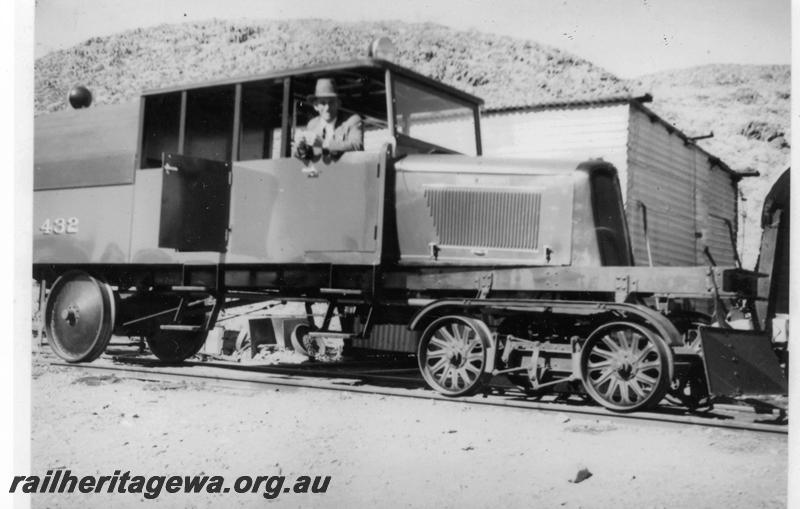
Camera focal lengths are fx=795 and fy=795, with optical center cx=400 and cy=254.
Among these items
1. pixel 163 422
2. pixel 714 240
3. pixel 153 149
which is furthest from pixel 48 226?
pixel 714 240

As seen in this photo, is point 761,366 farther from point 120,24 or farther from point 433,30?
point 120,24

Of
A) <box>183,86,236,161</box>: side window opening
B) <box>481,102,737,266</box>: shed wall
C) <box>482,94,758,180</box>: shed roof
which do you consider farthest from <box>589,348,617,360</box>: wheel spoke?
<box>482,94,758,180</box>: shed roof

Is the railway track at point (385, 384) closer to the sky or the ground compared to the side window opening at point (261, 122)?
closer to the ground

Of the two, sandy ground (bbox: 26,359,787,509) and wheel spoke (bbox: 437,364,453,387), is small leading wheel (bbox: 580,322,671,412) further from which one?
wheel spoke (bbox: 437,364,453,387)

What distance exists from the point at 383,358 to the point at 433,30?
158 inches

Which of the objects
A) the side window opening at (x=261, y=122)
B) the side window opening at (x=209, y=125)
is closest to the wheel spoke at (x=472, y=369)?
the side window opening at (x=261, y=122)

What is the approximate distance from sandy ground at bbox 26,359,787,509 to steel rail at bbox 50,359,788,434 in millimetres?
142

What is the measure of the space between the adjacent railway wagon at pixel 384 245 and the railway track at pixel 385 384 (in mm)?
198

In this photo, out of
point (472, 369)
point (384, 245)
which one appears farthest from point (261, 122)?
point (472, 369)

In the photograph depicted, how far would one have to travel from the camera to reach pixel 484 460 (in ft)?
15.4

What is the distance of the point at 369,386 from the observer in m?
7.10

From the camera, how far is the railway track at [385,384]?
5.72 m
